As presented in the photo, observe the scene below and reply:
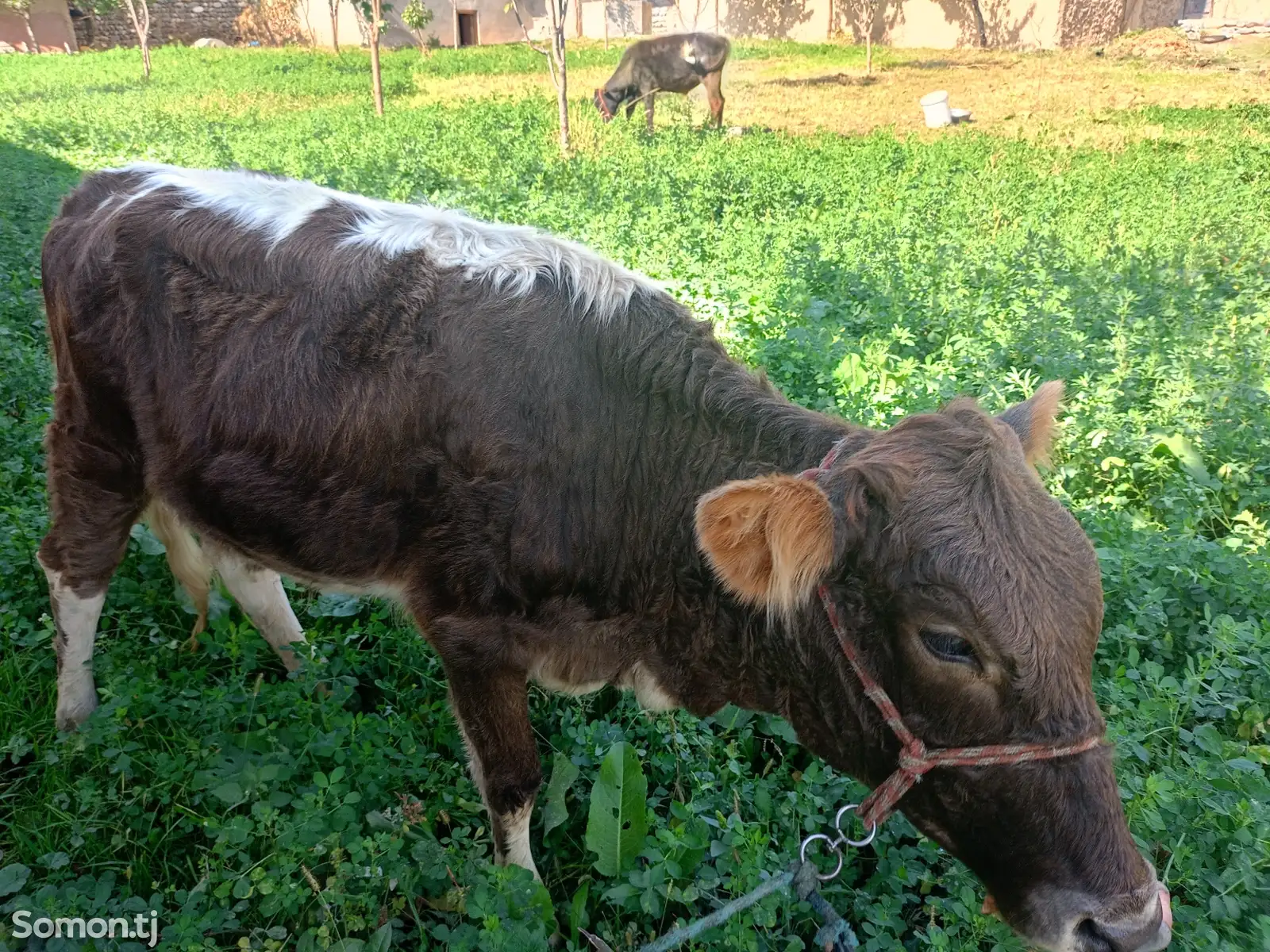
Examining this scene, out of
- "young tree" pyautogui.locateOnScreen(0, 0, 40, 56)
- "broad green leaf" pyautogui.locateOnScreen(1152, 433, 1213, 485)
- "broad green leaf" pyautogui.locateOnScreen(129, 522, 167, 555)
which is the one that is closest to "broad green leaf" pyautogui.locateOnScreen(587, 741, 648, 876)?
"broad green leaf" pyautogui.locateOnScreen(129, 522, 167, 555)

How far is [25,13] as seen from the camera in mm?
34719

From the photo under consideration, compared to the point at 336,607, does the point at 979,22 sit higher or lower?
higher

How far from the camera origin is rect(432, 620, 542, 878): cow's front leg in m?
2.56

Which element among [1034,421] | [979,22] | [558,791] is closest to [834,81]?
[979,22]

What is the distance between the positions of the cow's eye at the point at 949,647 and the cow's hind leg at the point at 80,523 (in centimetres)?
278

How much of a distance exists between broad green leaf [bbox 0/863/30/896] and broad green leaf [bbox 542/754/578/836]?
1498 mm

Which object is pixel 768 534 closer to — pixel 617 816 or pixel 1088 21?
pixel 617 816

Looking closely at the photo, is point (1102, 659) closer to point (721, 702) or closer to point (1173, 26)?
point (721, 702)

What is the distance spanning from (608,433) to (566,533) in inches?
12.2

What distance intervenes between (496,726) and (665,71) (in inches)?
586

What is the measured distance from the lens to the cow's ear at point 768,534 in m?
1.81

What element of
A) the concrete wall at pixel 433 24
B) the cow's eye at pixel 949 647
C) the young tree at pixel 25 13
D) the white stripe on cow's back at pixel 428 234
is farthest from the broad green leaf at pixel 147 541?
the young tree at pixel 25 13

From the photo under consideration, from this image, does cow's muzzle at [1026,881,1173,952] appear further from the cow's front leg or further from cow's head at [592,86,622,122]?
cow's head at [592,86,622,122]

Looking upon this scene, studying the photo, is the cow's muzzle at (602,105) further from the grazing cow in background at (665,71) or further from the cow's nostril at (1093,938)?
the cow's nostril at (1093,938)
